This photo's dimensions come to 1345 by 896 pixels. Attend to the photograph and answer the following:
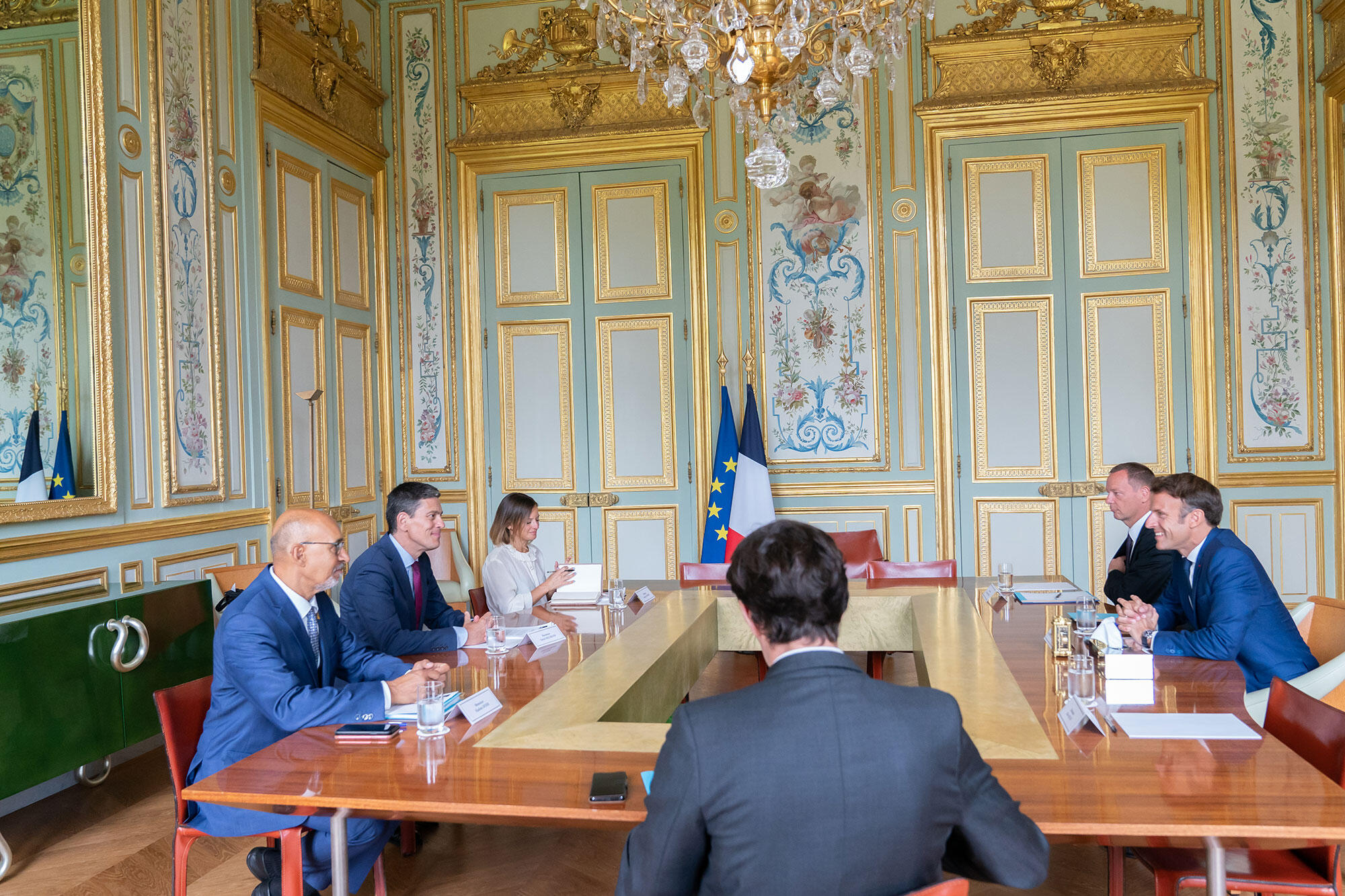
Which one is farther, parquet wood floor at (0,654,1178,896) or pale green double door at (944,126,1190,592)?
pale green double door at (944,126,1190,592)

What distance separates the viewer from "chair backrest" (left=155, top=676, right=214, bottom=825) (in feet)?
7.91

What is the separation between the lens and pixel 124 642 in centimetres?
358

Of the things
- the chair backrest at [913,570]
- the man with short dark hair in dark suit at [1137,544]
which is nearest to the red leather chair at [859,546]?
the chair backrest at [913,570]

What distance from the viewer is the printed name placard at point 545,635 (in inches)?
122

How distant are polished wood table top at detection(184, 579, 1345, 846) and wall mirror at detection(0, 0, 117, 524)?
2.31 meters

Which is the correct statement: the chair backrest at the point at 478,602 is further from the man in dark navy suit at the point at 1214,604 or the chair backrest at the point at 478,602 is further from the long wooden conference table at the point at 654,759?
the man in dark navy suit at the point at 1214,604

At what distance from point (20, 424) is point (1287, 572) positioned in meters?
6.91

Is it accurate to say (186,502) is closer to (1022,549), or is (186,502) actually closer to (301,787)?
(301,787)

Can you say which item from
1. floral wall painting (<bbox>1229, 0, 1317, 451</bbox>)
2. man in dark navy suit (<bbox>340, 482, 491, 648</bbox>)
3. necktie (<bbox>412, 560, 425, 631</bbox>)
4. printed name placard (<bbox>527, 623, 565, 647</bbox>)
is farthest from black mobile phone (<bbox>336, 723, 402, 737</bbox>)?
floral wall painting (<bbox>1229, 0, 1317, 451</bbox>)

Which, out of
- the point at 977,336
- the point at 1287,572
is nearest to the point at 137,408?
the point at 977,336

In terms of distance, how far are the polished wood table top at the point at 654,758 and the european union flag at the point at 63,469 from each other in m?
2.22

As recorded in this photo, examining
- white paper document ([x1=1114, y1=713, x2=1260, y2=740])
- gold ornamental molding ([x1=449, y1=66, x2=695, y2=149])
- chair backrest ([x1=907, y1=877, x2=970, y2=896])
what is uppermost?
gold ornamental molding ([x1=449, y1=66, x2=695, y2=149])

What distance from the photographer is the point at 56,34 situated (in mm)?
4203

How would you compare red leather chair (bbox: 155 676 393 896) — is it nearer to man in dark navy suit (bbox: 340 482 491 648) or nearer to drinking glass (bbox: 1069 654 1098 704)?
man in dark navy suit (bbox: 340 482 491 648)
